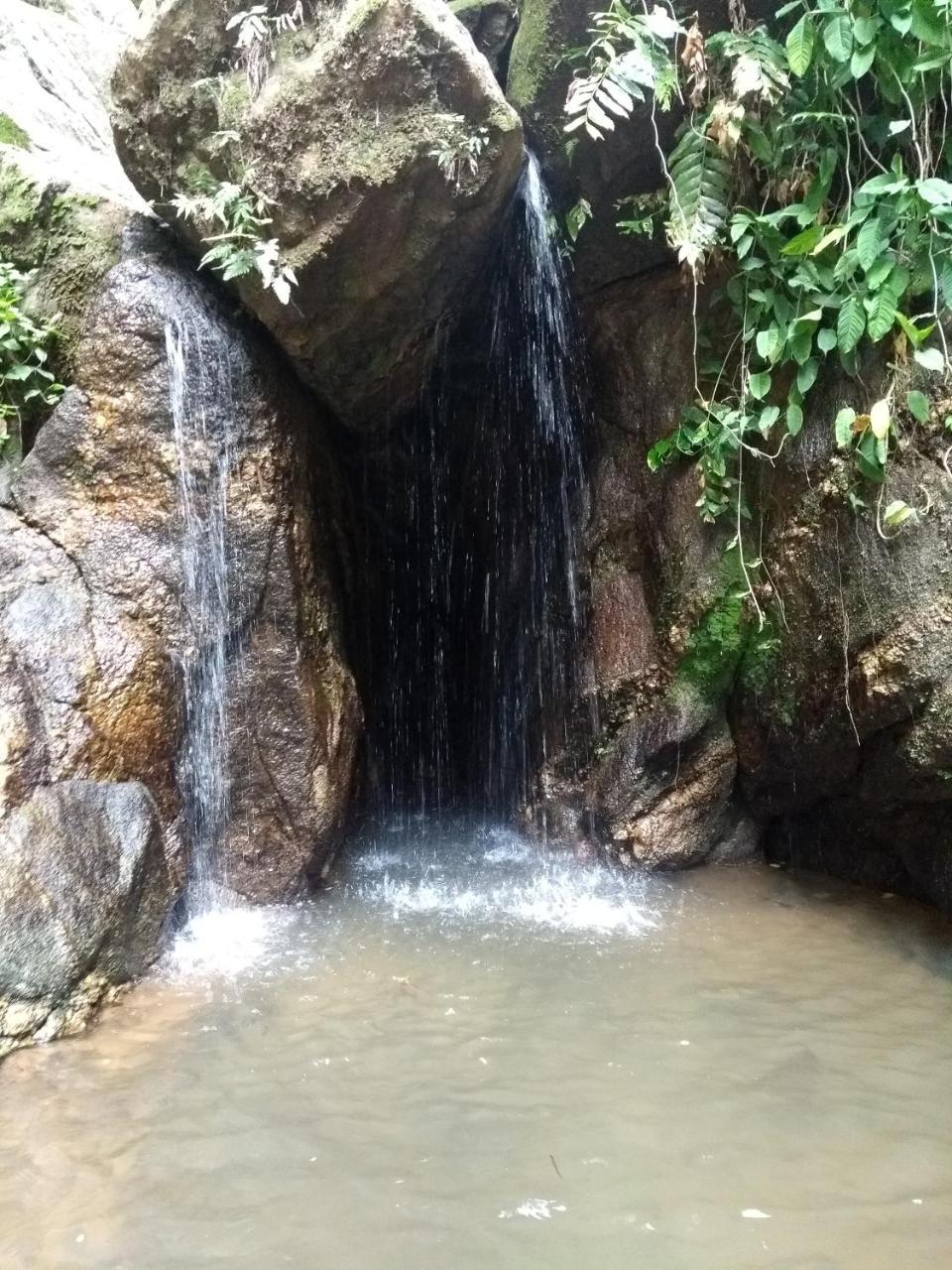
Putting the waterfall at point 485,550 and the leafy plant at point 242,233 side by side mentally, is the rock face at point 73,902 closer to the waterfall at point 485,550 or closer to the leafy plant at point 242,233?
the leafy plant at point 242,233

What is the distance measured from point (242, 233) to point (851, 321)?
290cm

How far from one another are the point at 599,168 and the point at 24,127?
3.91 meters

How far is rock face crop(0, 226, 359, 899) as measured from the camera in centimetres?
428

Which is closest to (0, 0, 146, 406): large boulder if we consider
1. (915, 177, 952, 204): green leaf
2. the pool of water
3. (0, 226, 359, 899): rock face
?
(0, 226, 359, 899): rock face

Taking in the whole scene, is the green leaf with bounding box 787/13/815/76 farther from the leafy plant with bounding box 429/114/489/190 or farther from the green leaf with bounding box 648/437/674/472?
the green leaf with bounding box 648/437/674/472

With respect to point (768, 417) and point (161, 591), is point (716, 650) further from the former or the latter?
point (161, 591)

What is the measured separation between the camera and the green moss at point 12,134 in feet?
19.1

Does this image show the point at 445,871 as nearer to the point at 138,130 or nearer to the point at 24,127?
the point at 138,130

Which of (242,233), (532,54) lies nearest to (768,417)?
(532,54)

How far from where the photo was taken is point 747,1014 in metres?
3.63

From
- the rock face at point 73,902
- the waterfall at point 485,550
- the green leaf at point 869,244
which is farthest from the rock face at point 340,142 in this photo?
the rock face at point 73,902

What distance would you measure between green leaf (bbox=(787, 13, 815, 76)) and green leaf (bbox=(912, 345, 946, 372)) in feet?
4.50

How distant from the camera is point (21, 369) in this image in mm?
4762

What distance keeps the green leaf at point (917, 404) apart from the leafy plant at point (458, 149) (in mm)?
2278
